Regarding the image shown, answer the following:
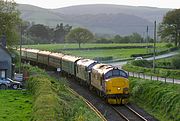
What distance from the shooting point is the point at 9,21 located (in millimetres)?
79688

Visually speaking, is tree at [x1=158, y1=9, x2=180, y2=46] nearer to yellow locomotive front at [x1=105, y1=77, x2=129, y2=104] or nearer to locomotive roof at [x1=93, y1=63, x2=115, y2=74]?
locomotive roof at [x1=93, y1=63, x2=115, y2=74]

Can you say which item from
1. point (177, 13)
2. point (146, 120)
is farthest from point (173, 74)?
point (177, 13)

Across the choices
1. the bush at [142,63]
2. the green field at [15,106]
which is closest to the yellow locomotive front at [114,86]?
the green field at [15,106]

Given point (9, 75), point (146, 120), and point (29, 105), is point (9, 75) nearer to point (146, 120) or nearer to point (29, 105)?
point (29, 105)

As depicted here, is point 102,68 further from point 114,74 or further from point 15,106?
point 15,106

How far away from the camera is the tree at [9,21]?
78.8 metres

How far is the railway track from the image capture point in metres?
35.9

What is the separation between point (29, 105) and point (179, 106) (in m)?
12.3

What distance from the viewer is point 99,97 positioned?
4772 centimetres

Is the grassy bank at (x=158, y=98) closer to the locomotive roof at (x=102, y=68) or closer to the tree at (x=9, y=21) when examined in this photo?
the locomotive roof at (x=102, y=68)

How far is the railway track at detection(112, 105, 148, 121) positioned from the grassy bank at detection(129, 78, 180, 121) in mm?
1768

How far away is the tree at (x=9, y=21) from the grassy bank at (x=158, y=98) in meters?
33.7

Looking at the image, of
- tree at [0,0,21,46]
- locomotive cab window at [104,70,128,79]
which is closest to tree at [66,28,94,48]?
A: tree at [0,0,21,46]

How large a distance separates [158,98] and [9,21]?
4410cm
